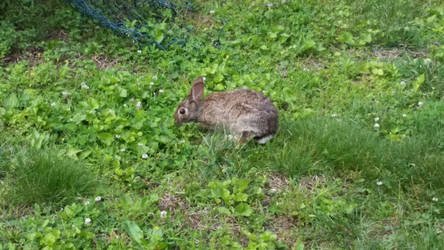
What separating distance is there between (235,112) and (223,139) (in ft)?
1.08

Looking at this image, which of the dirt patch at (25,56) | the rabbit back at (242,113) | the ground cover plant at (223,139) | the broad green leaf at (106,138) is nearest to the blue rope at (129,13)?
the ground cover plant at (223,139)

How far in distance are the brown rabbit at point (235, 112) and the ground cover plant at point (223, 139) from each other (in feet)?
0.45

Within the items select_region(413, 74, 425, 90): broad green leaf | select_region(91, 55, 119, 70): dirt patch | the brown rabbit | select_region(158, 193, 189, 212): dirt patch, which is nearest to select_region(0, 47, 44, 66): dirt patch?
select_region(91, 55, 119, 70): dirt patch

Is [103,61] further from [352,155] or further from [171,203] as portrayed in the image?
[352,155]

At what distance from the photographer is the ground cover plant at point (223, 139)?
4176 mm

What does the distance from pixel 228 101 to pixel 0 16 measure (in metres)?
3.51

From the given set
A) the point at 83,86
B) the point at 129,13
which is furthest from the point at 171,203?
the point at 129,13

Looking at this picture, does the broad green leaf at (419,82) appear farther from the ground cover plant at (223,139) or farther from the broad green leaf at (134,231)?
the broad green leaf at (134,231)

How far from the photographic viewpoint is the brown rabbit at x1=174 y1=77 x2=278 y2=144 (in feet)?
16.5

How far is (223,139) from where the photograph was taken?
5.04 meters

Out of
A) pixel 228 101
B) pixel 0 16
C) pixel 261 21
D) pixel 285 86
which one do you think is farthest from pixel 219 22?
pixel 0 16

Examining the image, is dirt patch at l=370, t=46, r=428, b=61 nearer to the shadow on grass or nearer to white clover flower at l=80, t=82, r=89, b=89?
the shadow on grass

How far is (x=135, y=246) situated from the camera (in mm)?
3945

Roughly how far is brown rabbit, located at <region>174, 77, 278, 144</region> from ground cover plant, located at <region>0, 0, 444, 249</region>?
0.45 ft
